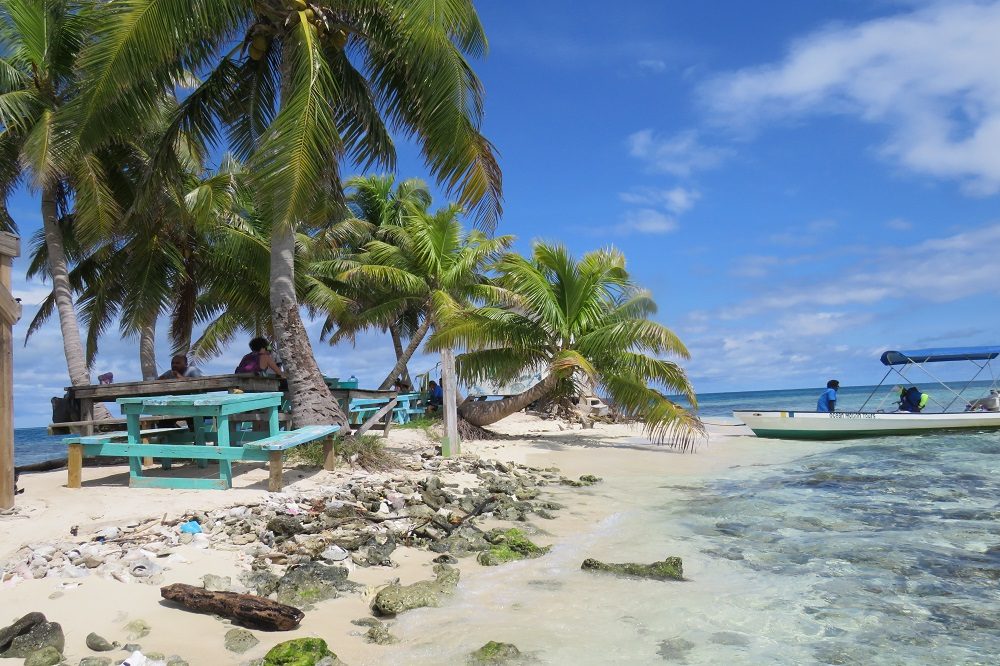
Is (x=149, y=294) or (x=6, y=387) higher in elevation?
(x=149, y=294)

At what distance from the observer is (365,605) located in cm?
477

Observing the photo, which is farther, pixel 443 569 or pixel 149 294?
pixel 149 294

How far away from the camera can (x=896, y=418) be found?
1755cm

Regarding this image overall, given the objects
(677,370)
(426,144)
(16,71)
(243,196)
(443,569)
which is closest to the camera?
(443,569)

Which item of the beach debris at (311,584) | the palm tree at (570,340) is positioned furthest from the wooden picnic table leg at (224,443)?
the palm tree at (570,340)

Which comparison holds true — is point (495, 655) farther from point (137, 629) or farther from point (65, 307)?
point (65, 307)

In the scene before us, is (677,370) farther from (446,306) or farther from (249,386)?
(249,386)

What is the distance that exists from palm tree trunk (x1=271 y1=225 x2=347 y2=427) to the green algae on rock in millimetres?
3912

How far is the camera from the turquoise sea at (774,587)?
4133 mm

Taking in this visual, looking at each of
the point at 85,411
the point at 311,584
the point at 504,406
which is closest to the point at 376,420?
the point at 85,411

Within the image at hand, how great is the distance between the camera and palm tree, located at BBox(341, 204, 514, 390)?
20.1m

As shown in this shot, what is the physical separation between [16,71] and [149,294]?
502 cm

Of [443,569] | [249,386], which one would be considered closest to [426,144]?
[249,386]

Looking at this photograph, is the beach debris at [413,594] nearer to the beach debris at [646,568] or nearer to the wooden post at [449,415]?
the beach debris at [646,568]
